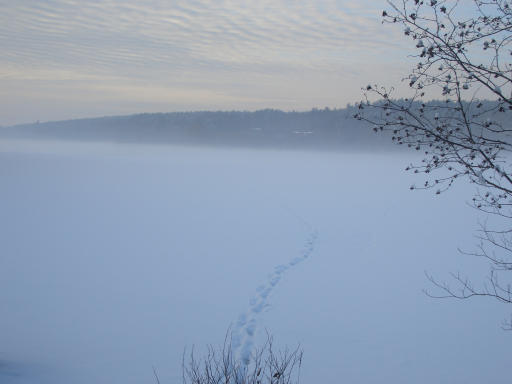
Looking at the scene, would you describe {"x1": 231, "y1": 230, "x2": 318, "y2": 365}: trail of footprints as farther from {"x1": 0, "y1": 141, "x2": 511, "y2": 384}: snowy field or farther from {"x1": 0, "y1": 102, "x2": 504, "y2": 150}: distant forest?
{"x1": 0, "y1": 102, "x2": 504, "y2": 150}: distant forest

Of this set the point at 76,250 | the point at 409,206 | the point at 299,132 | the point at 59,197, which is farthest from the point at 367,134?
the point at 76,250

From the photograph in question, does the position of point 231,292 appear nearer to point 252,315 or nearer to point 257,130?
point 252,315

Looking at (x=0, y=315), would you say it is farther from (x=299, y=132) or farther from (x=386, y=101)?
(x=299, y=132)

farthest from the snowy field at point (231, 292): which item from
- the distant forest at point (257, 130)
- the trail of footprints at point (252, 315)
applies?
the distant forest at point (257, 130)

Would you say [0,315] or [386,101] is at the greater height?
[386,101]

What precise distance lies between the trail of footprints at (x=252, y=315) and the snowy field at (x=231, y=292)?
34mm

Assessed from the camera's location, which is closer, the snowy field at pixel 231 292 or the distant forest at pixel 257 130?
the snowy field at pixel 231 292

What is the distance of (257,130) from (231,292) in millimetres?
84347

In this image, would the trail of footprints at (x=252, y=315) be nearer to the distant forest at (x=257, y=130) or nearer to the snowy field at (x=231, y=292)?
the snowy field at (x=231, y=292)

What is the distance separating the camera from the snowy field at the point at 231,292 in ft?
16.0

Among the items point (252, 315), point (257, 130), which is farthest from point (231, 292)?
point (257, 130)

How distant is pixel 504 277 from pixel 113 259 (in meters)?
7.52

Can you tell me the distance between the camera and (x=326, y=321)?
609cm

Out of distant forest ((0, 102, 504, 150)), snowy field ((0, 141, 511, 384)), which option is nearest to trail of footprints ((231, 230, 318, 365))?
snowy field ((0, 141, 511, 384))
